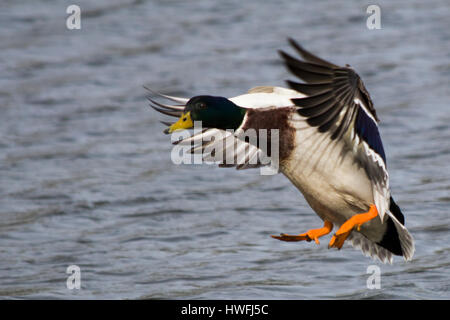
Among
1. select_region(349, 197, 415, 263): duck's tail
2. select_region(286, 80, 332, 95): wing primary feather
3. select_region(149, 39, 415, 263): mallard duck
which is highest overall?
select_region(286, 80, 332, 95): wing primary feather

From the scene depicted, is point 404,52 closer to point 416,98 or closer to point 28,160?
point 416,98

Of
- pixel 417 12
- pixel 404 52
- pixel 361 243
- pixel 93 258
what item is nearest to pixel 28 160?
pixel 93 258

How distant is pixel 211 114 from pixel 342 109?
863 mm

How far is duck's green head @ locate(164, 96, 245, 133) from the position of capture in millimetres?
5582

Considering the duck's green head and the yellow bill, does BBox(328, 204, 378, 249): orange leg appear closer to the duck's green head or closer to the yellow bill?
the duck's green head

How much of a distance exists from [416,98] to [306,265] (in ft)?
12.8

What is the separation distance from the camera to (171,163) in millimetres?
9133

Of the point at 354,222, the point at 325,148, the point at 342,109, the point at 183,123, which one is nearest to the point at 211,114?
the point at 183,123

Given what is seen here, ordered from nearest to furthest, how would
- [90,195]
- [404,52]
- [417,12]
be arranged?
[90,195] → [404,52] → [417,12]

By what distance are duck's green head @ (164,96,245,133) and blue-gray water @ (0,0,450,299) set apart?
1.40m

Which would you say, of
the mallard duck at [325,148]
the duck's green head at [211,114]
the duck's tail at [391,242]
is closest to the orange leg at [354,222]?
the mallard duck at [325,148]

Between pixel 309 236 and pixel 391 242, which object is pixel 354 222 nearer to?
pixel 309 236

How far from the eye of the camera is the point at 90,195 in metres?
8.54

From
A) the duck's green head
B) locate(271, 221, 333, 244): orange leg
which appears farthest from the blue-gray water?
the duck's green head
